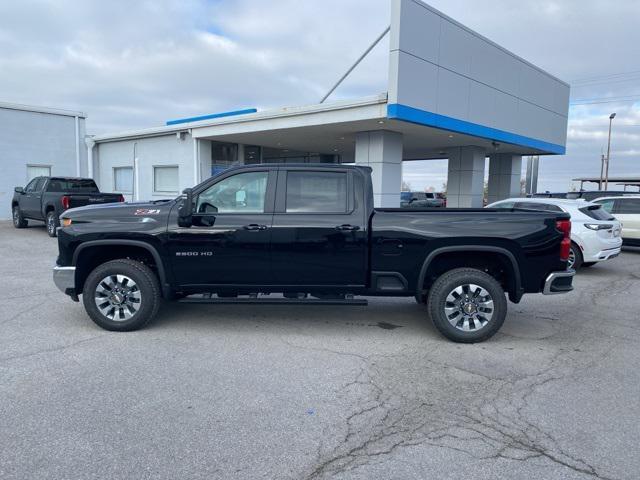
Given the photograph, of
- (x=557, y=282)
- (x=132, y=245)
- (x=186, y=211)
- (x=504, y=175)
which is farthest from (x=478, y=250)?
(x=504, y=175)

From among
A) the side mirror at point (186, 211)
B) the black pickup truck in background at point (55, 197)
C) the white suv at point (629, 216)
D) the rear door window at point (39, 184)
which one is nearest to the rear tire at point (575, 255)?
the white suv at point (629, 216)

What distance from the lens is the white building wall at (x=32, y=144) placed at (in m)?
21.3

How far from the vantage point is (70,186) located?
15.5 m

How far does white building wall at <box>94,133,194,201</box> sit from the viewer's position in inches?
780

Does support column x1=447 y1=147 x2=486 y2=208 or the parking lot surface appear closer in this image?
the parking lot surface

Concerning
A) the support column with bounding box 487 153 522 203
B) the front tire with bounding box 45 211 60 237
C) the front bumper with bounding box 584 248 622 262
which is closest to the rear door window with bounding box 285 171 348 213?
the front bumper with bounding box 584 248 622 262

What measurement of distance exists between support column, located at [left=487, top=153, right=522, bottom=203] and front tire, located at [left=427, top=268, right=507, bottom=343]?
19.9m

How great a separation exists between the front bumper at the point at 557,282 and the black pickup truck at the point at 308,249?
0.05 feet

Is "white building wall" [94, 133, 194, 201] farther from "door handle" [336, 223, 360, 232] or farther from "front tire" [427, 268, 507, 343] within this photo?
"front tire" [427, 268, 507, 343]

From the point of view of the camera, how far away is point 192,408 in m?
3.77

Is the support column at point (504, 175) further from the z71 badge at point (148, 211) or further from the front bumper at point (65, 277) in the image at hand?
the front bumper at point (65, 277)

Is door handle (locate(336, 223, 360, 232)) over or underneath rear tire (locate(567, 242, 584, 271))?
over

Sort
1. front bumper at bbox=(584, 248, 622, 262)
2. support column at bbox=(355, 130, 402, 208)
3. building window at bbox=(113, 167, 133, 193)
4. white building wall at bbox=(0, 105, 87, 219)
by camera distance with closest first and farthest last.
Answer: front bumper at bbox=(584, 248, 622, 262) < support column at bbox=(355, 130, 402, 208) < white building wall at bbox=(0, 105, 87, 219) < building window at bbox=(113, 167, 133, 193)

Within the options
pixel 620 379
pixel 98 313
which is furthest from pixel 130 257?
pixel 620 379
